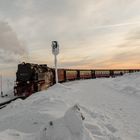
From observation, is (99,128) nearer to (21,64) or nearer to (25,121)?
(25,121)

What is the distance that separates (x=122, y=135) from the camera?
10258 millimetres

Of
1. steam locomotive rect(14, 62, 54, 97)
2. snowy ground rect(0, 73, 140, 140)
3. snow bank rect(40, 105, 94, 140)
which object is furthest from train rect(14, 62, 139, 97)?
snow bank rect(40, 105, 94, 140)

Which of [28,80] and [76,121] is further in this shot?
[28,80]

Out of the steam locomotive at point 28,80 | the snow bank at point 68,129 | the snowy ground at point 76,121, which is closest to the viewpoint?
→ the snow bank at point 68,129

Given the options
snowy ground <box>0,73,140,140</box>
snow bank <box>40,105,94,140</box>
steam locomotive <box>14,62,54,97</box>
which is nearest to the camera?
snow bank <box>40,105,94,140</box>

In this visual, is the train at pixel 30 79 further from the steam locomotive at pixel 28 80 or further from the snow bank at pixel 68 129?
the snow bank at pixel 68 129

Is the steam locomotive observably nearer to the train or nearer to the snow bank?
the train

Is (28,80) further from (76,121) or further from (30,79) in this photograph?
(76,121)

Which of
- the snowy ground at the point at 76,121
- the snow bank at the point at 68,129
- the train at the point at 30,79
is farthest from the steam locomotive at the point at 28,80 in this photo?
the snow bank at the point at 68,129

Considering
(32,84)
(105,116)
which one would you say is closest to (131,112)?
(105,116)

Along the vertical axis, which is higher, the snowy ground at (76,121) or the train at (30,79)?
the train at (30,79)

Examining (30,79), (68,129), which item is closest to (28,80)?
(30,79)

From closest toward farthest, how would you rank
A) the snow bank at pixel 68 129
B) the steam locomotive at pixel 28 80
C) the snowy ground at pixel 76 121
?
the snow bank at pixel 68 129, the snowy ground at pixel 76 121, the steam locomotive at pixel 28 80

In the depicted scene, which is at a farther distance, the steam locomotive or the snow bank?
the steam locomotive
